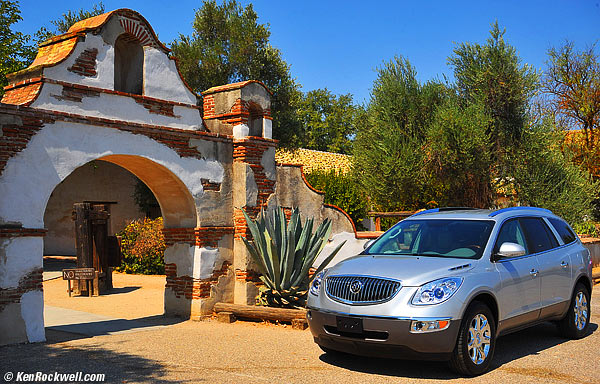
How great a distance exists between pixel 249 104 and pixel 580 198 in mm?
12217

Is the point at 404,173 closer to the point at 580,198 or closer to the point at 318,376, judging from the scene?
the point at 580,198

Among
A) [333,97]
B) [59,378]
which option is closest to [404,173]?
[59,378]

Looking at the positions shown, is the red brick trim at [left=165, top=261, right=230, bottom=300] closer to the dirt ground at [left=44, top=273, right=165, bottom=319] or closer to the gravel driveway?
the dirt ground at [left=44, top=273, right=165, bottom=319]

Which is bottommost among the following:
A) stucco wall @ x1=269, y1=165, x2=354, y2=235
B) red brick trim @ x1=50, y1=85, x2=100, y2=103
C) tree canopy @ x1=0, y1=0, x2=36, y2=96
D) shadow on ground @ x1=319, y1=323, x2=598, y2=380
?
shadow on ground @ x1=319, y1=323, x2=598, y2=380

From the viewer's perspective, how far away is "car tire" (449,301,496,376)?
232 inches

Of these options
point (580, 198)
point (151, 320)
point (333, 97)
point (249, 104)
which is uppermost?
point (333, 97)

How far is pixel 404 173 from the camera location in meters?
17.4

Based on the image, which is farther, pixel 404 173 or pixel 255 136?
pixel 404 173

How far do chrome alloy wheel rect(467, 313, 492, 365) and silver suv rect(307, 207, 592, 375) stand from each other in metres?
0.01

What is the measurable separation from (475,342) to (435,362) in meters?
0.78

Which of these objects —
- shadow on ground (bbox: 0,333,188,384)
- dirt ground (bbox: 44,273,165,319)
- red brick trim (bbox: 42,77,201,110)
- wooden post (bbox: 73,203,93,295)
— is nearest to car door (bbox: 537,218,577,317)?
shadow on ground (bbox: 0,333,188,384)

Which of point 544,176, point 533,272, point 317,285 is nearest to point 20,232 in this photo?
point 317,285

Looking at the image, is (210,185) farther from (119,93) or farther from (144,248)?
(144,248)

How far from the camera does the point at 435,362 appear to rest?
6.69 metres
